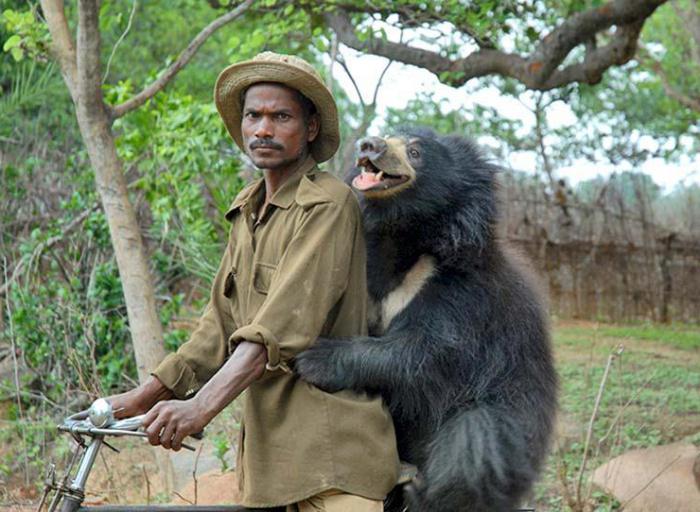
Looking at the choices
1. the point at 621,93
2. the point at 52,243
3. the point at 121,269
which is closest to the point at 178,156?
the point at 121,269

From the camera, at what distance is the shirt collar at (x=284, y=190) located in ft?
9.41

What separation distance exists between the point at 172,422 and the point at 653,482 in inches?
162

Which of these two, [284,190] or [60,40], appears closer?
[284,190]

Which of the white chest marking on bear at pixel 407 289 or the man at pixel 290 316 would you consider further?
the white chest marking on bear at pixel 407 289

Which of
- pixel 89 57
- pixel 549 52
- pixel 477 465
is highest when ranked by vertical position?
pixel 549 52

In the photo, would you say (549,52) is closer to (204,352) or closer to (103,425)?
(204,352)

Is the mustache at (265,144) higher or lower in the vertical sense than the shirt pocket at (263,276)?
higher

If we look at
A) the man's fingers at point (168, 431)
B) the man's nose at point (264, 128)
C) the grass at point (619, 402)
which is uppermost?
the man's nose at point (264, 128)

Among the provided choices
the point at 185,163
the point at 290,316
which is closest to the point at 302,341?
the point at 290,316

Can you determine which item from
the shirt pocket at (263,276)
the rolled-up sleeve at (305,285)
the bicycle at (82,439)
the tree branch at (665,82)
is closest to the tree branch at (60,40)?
the shirt pocket at (263,276)

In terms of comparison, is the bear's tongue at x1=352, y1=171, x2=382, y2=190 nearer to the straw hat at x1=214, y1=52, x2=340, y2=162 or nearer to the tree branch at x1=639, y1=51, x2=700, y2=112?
the straw hat at x1=214, y1=52, x2=340, y2=162

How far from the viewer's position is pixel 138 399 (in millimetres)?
2883

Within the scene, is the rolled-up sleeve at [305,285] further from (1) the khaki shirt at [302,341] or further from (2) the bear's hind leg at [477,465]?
(2) the bear's hind leg at [477,465]

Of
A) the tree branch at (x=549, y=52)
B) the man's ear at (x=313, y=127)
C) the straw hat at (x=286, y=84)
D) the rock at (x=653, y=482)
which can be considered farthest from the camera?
the tree branch at (x=549, y=52)
